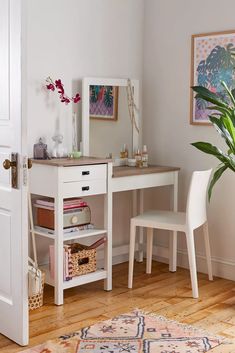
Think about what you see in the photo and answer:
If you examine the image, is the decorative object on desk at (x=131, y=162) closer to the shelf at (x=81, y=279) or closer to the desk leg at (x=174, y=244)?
the desk leg at (x=174, y=244)

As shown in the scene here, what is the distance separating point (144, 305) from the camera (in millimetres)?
3887

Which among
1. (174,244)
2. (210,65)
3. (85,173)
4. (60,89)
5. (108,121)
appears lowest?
(174,244)

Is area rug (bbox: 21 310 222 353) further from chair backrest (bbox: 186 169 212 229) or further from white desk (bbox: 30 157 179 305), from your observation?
chair backrest (bbox: 186 169 212 229)

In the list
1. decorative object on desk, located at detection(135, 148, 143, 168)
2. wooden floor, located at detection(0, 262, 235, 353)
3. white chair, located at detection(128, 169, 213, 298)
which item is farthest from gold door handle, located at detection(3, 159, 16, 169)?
decorative object on desk, located at detection(135, 148, 143, 168)

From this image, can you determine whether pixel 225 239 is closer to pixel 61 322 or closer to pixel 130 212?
pixel 130 212

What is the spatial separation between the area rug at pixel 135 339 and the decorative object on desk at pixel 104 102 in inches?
64.7

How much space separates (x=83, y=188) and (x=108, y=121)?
87 centimetres

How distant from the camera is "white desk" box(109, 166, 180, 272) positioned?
13.9 ft

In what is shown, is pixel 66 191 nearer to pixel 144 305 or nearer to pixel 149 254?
pixel 144 305

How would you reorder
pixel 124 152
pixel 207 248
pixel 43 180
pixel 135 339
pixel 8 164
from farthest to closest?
pixel 124 152, pixel 207 248, pixel 43 180, pixel 135 339, pixel 8 164

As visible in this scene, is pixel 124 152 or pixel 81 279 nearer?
pixel 81 279

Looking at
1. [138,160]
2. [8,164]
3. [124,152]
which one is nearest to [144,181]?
[138,160]

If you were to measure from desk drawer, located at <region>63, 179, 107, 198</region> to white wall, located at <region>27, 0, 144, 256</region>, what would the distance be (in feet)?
1.71

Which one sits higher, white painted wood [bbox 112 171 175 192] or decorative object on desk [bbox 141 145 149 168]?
decorative object on desk [bbox 141 145 149 168]
